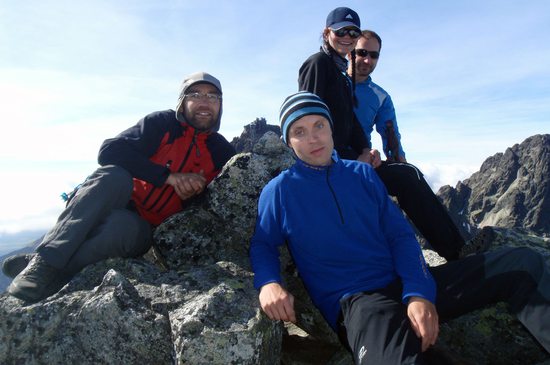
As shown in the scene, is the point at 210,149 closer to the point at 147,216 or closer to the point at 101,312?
the point at 147,216

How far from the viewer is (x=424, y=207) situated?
7.87 m

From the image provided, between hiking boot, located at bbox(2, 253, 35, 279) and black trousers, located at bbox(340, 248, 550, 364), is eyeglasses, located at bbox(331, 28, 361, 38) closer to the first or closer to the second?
black trousers, located at bbox(340, 248, 550, 364)

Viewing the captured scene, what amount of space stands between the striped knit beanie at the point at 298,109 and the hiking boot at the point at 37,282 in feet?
14.8

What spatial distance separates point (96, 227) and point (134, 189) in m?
1.40

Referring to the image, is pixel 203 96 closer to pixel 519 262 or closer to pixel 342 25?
pixel 342 25

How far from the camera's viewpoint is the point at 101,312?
5.50 m

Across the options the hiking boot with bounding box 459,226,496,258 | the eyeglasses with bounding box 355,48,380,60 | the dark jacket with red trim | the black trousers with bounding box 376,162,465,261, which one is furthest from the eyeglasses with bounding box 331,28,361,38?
the hiking boot with bounding box 459,226,496,258

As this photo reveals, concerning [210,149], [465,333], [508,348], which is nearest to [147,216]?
[210,149]

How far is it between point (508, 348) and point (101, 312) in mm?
5991

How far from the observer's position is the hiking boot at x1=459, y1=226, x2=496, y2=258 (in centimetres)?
729

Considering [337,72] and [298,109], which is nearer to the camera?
[298,109]

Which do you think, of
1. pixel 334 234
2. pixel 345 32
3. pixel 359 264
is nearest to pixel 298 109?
pixel 334 234

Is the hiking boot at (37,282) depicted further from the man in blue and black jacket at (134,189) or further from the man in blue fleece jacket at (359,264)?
the man in blue fleece jacket at (359,264)

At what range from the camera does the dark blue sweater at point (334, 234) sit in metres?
5.66
